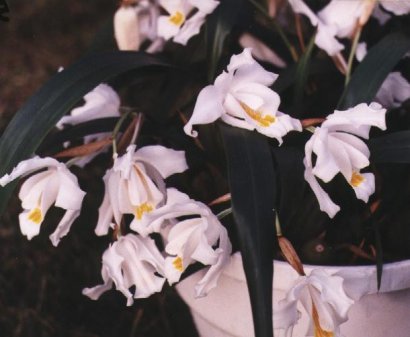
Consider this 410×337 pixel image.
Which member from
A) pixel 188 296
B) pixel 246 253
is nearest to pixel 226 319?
pixel 188 296

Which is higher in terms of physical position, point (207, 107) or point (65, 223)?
point (207, 107)

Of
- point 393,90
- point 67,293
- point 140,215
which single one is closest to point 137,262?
point 140,215

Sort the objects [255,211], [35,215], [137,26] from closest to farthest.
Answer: [255,211]
[35,215]
[137,26]

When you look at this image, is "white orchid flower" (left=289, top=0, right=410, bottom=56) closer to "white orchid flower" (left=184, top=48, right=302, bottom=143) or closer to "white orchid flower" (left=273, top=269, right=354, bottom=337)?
"white orchid flower" (left=184, top=48, right=302, bottom=143)

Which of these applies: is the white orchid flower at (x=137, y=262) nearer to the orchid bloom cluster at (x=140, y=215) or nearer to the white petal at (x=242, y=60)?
the orchid bloom cluster at (x=140, y=215)

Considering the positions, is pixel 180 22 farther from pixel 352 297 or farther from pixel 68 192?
pixel 352 297

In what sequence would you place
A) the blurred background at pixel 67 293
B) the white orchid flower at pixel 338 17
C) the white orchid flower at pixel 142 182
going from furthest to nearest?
the blurred background at pixel 67 293 → the white orchid flower at pixel 338 17 → the white orchid flower at pixel 142 182

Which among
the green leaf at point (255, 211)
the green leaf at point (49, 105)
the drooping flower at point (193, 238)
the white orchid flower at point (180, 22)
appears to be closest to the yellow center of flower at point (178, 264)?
the drooping flower at point (193, 238)
